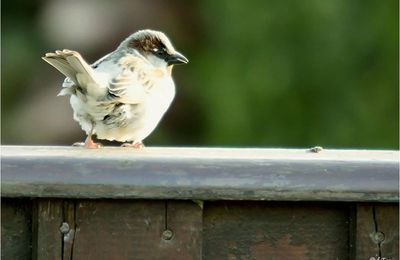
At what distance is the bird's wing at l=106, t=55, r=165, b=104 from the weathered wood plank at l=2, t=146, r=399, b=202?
2604 mm

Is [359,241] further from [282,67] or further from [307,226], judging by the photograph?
[282,67]

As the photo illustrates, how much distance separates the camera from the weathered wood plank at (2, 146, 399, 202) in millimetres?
2420

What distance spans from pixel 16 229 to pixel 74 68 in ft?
7.58

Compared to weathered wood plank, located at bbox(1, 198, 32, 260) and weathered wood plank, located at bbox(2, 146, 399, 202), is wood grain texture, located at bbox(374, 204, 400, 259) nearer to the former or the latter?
weathered wood plank, located at bbox(2, 146, 399, 202)

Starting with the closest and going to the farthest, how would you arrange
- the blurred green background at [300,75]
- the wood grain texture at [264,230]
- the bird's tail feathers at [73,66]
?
the wood grain texture at [264,230] → the bird's tail feathers at [73,66] → the blurred green background at [300,75]

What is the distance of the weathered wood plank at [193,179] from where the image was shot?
7.94 feet

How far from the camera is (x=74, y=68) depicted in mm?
4773

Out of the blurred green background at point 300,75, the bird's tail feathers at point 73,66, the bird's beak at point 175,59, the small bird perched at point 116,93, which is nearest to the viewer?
the bird's tail feathers at point 73,66

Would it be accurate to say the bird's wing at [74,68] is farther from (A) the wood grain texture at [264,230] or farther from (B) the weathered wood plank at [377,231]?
(B) the weathered wood plank at [377,231]

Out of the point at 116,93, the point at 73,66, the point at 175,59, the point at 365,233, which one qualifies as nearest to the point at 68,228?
the point at 365,233

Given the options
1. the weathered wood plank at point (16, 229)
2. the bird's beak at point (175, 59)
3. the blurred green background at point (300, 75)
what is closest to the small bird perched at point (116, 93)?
the bird's beak at point (175, 59)

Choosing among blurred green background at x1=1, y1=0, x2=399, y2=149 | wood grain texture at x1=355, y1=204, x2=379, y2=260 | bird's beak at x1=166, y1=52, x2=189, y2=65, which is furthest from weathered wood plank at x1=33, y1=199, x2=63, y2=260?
blurred green background at x1=1, y1=0, x2=399, y2=149

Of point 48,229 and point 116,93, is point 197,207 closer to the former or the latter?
point 48,229

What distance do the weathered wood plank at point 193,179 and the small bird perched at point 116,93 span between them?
6.97 ft
